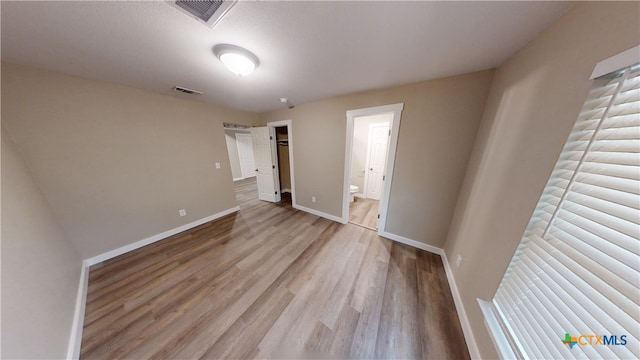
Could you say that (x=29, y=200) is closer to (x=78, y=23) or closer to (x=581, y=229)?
(x=78, y=23)

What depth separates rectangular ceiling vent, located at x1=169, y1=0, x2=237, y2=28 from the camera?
2.85 ft

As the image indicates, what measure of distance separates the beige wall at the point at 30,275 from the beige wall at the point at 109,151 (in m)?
0.24

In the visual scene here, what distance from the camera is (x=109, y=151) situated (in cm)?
195

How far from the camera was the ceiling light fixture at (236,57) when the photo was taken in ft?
4.10

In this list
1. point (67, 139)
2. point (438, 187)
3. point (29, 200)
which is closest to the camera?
point (29, 200)

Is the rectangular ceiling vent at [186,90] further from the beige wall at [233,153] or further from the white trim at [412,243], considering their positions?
the beige wall at [233,153]

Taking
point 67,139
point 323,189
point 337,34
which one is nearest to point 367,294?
point 323,189

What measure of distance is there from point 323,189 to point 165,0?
100 inches

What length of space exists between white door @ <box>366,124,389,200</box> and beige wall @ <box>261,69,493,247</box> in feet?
4.44

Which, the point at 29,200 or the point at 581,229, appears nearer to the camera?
the point at 581,229

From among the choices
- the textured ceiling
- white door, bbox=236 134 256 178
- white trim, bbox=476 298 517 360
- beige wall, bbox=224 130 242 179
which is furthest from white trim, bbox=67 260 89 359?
white door, bbox=236 134 256 178

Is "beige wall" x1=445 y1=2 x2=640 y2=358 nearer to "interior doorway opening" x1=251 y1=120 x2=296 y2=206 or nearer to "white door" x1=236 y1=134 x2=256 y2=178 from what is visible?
"interior doorway opening" x1=251 y1=120 x2=296 y2=206

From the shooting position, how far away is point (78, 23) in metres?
0.99

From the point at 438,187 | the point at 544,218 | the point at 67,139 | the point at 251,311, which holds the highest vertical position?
the point at 67,139
